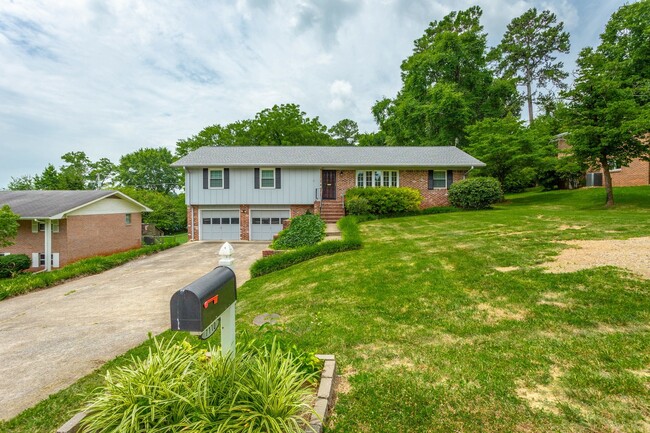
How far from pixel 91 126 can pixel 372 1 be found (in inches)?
1106

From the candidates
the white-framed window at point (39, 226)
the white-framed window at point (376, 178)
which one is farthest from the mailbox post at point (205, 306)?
the white-framed window at point (39, 226)

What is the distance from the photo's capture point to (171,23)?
440 inches

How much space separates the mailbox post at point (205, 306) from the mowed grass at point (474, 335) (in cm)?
121

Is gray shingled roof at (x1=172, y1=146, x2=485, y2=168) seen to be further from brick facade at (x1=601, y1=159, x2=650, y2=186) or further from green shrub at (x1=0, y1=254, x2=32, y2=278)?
brick facade at (x1=601, y1=159, x2=650, y2=186)

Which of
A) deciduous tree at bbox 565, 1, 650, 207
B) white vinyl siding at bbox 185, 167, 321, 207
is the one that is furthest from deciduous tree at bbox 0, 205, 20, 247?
deciduous tree at bbox 565, 1, 650, 207

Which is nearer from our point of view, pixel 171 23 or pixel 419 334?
pixel 419 334

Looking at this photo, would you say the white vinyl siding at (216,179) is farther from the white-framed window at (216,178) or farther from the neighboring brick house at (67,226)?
the neighboring brick house at (67,226)

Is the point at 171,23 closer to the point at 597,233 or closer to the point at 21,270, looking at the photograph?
the point at 21,270

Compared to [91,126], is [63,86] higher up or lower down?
lower down

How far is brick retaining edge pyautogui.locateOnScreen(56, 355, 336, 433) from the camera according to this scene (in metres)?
2.12

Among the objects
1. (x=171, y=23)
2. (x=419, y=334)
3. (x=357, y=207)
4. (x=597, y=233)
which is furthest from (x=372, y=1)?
(x=419, y=334)

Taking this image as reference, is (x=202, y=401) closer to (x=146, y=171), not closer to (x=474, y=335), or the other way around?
(x=474, y=335)

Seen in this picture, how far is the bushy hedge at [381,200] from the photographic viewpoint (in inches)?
622

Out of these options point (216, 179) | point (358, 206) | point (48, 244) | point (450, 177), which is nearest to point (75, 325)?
point (358, 206)
